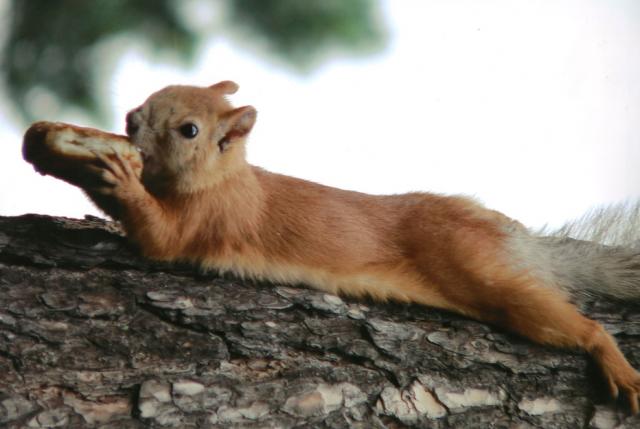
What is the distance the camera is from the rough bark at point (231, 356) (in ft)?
5.61

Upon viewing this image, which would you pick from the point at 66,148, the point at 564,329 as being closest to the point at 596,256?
the point at 564,329

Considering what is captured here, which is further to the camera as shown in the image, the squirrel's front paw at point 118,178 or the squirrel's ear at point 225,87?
the squirrel's ear at point 225,87

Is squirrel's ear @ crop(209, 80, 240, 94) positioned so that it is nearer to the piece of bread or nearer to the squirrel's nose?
the squirrel's nose

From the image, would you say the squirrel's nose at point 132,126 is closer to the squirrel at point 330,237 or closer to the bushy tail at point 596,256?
the squirrel at point 330,237

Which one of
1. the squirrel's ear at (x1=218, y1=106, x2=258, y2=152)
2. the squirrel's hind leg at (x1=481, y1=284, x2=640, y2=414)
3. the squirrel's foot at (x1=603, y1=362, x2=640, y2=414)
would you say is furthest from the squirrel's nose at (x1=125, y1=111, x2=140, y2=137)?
the squirrel's foot at (x1=603, y1=362, x2=640, y2=414)

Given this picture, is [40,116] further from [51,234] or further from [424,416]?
[424,416]

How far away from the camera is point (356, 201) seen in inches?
91.2

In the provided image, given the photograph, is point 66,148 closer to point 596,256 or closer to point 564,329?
point 564,329

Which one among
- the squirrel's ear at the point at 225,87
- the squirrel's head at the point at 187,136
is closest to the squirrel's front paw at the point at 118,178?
the squirrel's head at the point at 187,136

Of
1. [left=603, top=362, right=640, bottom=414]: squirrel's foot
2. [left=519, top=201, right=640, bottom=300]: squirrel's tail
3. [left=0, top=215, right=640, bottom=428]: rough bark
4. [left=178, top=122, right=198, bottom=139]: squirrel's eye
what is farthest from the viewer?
[left=519, top=201, right=640, bottom=300]: squirrel's tail

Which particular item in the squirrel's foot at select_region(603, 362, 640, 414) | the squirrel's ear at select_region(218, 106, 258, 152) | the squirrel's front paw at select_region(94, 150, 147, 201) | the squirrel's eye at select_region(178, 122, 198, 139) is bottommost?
the squirrel's foot at select_region(603, 362, 640, 414)

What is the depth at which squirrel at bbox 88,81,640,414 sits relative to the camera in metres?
2.03

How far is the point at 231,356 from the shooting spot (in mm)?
1845

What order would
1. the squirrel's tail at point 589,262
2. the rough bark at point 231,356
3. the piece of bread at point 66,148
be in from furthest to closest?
the squirrel's tail at point 589,262, the piece of bread at point 66,148, the rough bark at point 231,356
